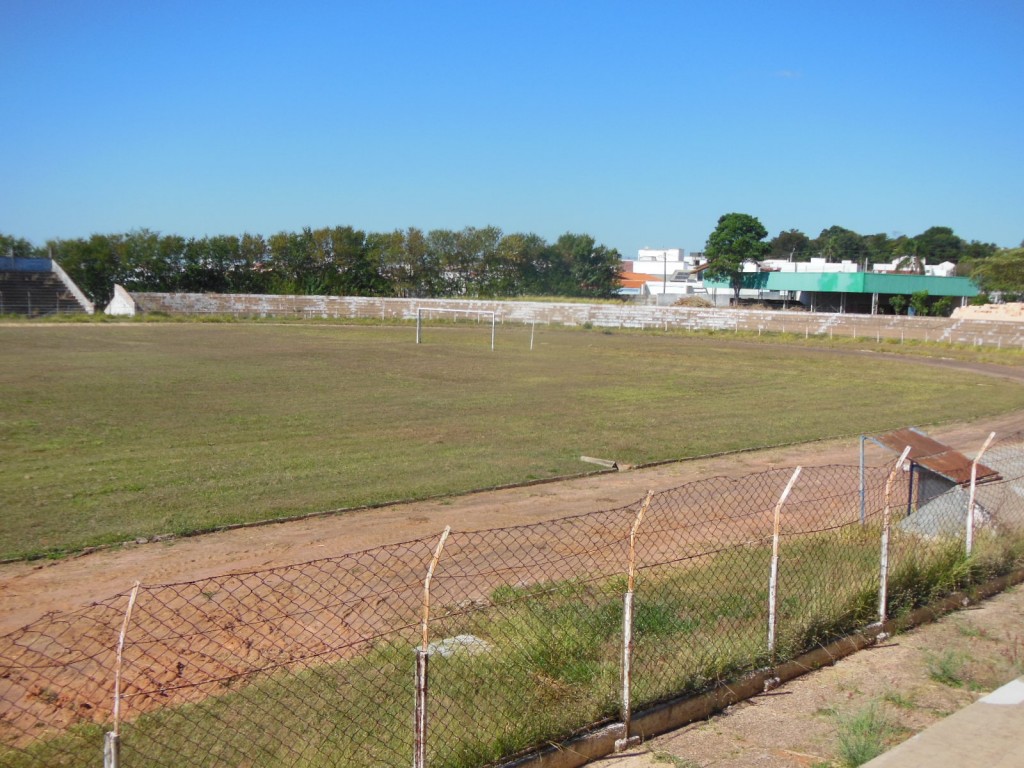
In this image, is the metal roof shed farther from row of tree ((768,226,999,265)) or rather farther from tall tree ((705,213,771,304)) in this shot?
row of tree ((768,226,999,265))

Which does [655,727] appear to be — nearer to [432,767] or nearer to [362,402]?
[432,767]

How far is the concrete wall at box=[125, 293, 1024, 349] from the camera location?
A: 6128 cm

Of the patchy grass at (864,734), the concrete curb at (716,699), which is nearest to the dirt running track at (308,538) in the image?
the concrete curb at (716,699)

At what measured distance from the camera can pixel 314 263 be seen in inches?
3728

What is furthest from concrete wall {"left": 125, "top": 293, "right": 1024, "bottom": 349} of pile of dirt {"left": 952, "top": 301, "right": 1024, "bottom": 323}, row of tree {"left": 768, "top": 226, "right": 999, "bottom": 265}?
row of tree {"left": 768, "top": 226, "right": 999, "bottom": 265}

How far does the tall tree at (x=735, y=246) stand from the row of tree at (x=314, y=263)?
2207cm

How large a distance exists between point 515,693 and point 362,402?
1921 cm

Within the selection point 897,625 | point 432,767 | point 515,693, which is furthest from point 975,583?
point 432,767

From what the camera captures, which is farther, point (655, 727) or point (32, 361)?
point (32, 361)

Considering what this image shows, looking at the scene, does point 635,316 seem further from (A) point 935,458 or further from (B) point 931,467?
(B) point 931,467

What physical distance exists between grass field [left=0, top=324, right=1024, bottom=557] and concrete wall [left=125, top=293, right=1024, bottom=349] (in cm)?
1907

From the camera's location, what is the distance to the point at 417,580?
9.94m

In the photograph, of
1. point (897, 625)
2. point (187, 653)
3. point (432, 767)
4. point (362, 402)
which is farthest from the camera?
point (362, 402)

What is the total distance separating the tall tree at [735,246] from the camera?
9538cm
